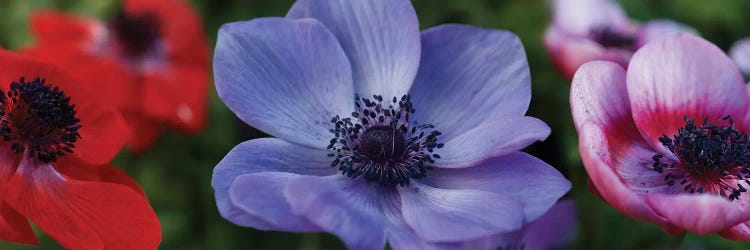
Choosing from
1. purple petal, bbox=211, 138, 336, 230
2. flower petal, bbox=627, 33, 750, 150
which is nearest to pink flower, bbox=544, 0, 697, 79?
flower petal, bbox=627, 33, 750, 150

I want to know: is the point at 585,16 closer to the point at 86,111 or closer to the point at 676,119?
the point at 676,119

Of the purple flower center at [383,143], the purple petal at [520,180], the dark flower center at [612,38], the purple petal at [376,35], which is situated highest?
the purple petal at [376,35]

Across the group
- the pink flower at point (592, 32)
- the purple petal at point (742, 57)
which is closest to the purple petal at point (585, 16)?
the pink flower at point (592, 32)

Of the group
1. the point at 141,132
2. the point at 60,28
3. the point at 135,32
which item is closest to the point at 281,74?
the point at 141,132

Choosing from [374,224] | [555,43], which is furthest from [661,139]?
[555,43]

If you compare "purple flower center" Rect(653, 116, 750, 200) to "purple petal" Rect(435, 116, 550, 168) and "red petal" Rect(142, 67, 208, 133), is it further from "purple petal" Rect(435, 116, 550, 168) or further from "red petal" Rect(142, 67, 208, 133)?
"red petal" Rect(142, 67, 208, 133)

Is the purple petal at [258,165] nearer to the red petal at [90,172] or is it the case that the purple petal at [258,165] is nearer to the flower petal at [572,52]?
the red petal at [90,172]
